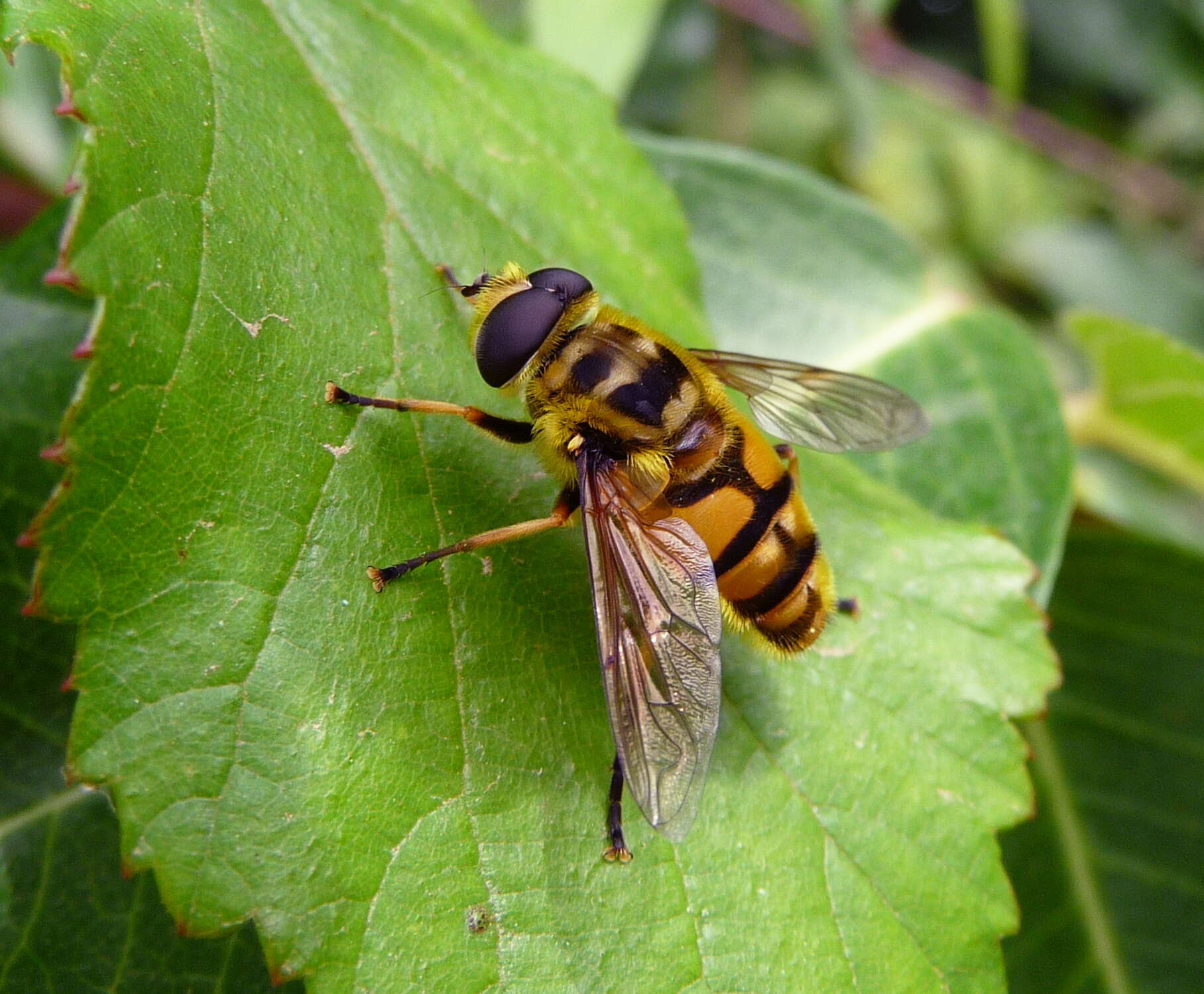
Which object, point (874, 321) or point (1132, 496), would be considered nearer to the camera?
point (874, 321)

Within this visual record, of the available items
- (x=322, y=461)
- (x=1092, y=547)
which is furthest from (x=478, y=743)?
(x=1092, y=547)

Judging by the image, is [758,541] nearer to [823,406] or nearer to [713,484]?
[713,484]

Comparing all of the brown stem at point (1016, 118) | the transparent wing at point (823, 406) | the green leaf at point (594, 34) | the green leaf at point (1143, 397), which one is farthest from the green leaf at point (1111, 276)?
the transparent wing at point (823, 406)

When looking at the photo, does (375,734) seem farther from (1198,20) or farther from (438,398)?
(1198,20)

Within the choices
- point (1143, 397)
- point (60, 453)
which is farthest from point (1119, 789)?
point (60, 453)

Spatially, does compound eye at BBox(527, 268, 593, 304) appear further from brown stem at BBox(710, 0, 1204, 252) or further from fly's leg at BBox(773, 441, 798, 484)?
brown stem at BBox(710, 0, 1204, 252)

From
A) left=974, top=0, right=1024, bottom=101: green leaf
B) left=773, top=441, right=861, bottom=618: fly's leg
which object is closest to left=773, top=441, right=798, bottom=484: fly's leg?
left=773, top=441, right=861, bottom=618: fly's leg

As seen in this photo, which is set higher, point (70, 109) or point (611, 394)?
point (70, 109)
